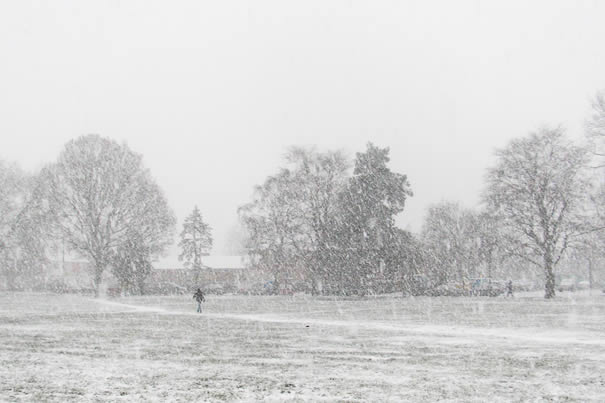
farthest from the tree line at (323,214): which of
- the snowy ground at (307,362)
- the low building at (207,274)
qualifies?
the snowy ground at (307,362)

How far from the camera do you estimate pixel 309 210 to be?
212ft

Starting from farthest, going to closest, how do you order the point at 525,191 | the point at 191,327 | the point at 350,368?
the point at 525,191 < the point at 191,327 < the point at 350,368

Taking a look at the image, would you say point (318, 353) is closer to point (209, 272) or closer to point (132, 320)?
Answer: point (132, 320)

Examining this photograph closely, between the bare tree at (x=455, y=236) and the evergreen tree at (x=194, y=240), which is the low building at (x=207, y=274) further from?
the bare tree at (x=455, y=236)

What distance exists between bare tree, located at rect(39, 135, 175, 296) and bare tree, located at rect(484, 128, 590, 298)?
29.4m

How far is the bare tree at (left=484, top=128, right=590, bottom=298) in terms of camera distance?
167ft

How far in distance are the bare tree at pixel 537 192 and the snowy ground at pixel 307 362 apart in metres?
25.4

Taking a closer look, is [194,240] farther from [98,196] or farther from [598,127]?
[598,127]

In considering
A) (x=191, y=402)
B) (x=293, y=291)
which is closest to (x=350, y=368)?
(x=191, y=402)

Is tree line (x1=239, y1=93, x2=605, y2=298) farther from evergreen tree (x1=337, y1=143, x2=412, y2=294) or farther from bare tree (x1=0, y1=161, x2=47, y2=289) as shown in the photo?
bare tree (x1=0, y1=161, x2=47, y2=289)

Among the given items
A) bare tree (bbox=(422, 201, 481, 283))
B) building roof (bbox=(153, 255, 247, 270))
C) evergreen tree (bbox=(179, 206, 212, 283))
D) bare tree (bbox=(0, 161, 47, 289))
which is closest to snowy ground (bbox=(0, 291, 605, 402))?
bare tree (bbox=(0, 161, 47, 289))

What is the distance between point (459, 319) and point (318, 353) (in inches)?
555

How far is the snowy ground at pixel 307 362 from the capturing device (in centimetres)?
1119

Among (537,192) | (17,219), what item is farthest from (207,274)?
(537,192)
